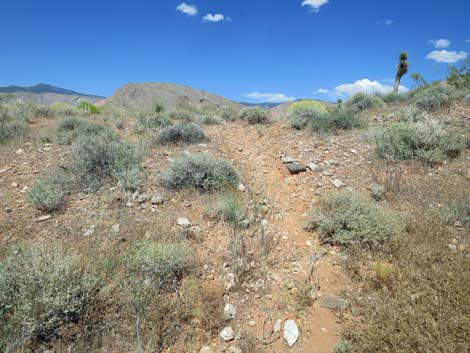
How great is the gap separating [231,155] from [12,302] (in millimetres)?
5093

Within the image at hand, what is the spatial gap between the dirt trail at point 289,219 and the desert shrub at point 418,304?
292mm

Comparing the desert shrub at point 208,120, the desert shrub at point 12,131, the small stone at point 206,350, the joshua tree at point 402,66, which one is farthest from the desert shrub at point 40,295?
the joshua tree at point 402,66

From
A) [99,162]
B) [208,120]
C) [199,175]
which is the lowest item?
[199,175]

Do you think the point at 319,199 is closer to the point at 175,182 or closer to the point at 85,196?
Result: the point at 175,182

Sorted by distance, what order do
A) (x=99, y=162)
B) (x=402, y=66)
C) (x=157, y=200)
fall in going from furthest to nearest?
(x=402, y=66) < (x=99, y=162) < (x=157, y=200)

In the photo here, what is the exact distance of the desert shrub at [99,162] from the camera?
4.86 m

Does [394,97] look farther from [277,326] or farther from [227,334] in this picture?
[227,334]

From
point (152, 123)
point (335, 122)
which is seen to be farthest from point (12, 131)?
point (335, 122)

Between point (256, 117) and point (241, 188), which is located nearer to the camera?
point (241, 188)

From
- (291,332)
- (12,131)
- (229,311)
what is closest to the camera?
(291,332)

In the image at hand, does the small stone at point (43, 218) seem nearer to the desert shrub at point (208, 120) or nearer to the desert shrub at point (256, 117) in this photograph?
the desert shrub at point (208, 120)

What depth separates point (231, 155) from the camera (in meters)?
6.76

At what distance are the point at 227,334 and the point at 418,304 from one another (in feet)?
5.55

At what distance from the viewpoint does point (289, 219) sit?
159 inches
